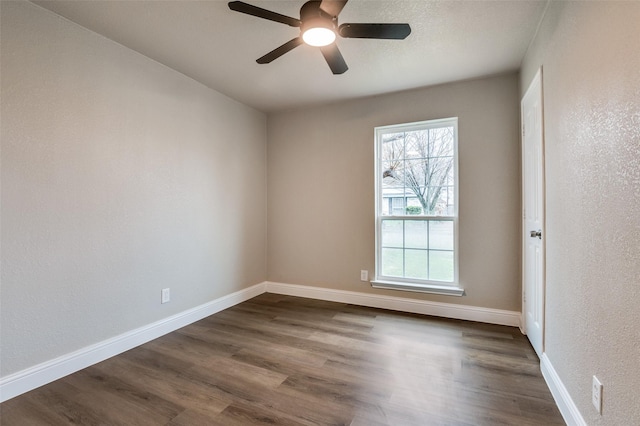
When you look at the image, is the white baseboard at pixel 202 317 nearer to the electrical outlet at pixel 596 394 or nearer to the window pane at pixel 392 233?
the window pane at pixel 392 233

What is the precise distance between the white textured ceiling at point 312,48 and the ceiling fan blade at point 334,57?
0.28 metres

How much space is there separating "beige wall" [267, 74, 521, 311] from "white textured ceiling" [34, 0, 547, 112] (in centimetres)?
28

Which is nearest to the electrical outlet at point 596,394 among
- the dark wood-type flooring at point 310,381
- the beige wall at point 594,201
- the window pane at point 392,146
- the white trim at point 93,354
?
the beige wall at point 594,201

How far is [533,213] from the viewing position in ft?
8.00

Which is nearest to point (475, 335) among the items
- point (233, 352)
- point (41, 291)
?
point (233, 352)

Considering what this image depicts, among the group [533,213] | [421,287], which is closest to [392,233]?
[421,287]

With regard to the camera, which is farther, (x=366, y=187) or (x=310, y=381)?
(x=366, y=187)

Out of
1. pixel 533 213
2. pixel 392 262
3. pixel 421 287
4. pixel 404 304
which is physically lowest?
pixel 404 304

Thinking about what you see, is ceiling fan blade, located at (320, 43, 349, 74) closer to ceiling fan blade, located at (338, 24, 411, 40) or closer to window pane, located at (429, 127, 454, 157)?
ceiling fan blade, located at (338, 24, 411, 40)

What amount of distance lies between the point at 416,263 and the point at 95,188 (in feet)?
10.0

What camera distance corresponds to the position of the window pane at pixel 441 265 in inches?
125

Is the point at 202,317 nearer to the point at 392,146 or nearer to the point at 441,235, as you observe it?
the point at 441,235

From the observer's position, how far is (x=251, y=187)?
388 cm

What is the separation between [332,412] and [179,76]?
10.0 feet
